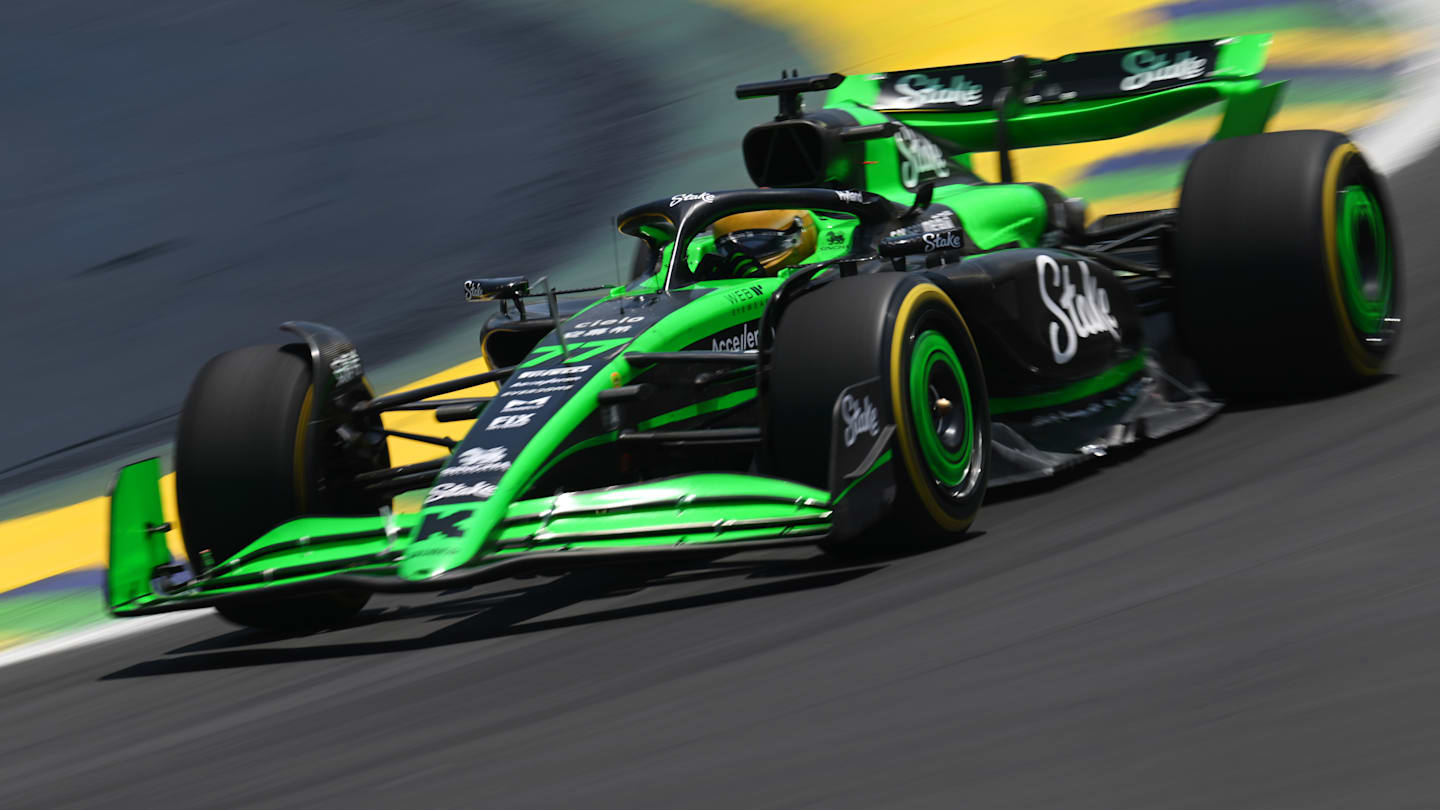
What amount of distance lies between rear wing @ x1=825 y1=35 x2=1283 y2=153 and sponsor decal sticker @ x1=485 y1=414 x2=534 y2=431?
101 inches

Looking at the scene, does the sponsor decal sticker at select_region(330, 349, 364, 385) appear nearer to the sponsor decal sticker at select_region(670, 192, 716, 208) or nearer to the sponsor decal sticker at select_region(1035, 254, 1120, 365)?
the sponsor decal sticker at select_region(670, 192, 716, 208)

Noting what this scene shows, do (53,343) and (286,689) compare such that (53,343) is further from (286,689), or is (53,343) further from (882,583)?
(882,583)

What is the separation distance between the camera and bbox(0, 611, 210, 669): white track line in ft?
20.6

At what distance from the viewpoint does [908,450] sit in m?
5.09

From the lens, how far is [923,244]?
5.65m

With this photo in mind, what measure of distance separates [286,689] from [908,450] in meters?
1.83

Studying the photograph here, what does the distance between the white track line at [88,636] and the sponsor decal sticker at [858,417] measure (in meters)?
2.61

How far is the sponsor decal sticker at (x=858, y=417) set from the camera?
5.01 m

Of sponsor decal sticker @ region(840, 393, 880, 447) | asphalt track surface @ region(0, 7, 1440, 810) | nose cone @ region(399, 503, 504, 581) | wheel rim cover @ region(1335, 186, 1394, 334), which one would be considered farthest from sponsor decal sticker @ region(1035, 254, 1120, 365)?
nose cone @ region(399, 503, 504, 581)

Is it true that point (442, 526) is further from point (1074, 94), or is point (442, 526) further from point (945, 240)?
point (1074, 94)

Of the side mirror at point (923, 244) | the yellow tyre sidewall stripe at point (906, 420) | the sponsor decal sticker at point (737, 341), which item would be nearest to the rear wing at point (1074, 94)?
the side mirror at point (923, 244)

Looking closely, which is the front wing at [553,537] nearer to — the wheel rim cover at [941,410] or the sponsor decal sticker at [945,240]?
the wheel rim cover at [941,410]

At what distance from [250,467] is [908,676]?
8.49 ft

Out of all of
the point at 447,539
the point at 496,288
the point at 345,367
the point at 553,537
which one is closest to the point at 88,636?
the point at 345,367
